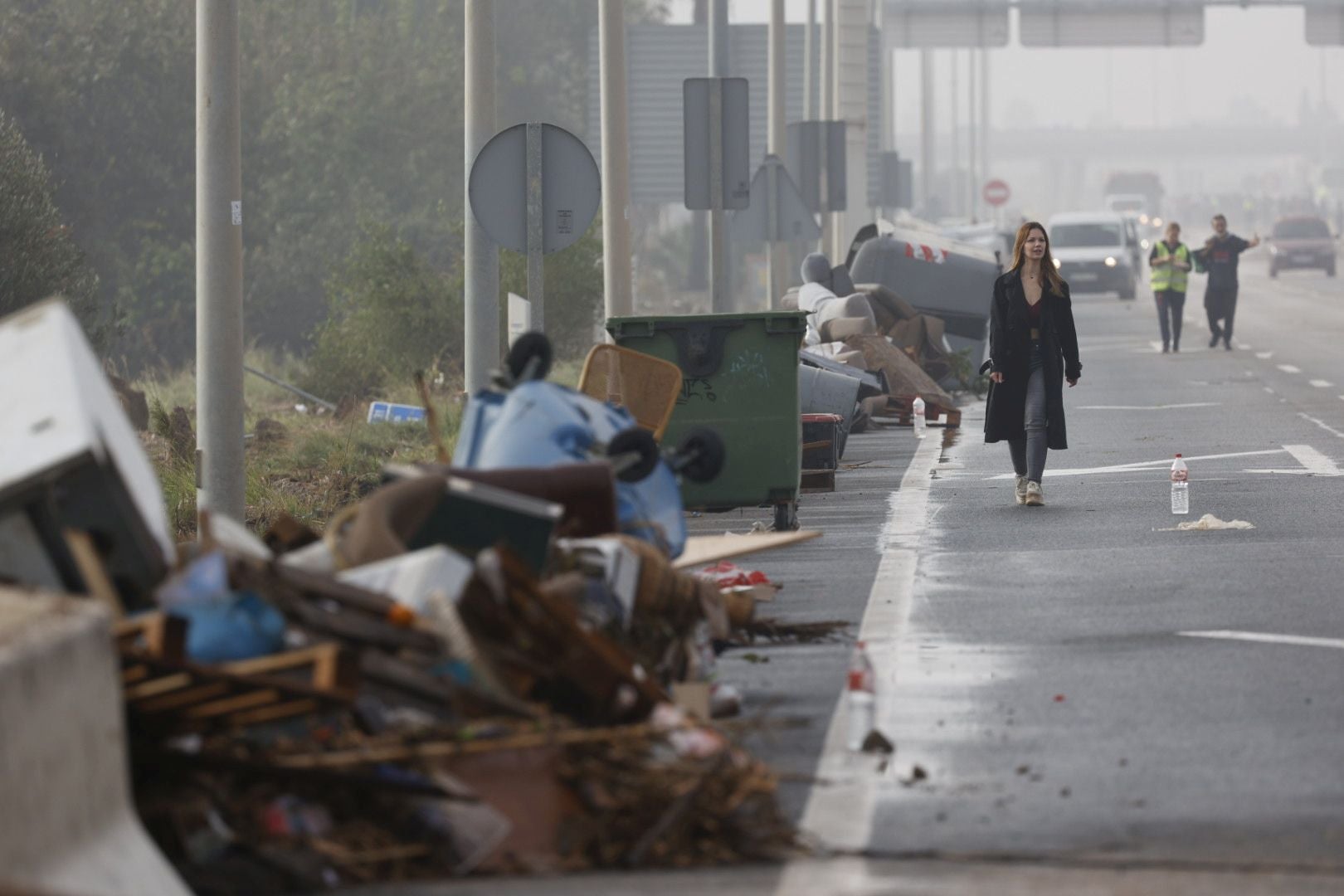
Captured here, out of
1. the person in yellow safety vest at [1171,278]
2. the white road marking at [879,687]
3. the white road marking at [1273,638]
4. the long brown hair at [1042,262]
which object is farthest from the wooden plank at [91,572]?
the person in yellow safety vest at [1171,278]

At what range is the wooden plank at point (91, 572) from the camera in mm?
6367

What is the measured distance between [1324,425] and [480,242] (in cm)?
785

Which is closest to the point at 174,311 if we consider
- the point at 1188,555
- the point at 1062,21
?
the point at 1188,555

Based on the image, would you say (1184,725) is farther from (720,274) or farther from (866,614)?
(720,274)

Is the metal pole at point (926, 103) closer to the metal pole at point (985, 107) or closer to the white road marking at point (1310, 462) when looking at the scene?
the metal pole at point (985, 107)

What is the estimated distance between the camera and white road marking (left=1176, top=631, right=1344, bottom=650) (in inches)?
368

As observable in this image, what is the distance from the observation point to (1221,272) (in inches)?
1307

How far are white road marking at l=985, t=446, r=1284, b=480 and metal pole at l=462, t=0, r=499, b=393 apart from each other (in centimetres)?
352

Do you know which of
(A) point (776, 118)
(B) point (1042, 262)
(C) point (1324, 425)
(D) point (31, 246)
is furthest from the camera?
(A) point (776, 118)

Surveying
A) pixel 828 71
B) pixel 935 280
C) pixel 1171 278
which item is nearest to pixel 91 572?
pixel 935 280

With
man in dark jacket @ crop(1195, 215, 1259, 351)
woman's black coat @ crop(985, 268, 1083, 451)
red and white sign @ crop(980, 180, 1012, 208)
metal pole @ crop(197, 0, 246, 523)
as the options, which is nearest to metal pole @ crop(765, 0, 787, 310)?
man in dark jacket @ crop(1195, 215, 1259, 351)

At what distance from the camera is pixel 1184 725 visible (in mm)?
7805

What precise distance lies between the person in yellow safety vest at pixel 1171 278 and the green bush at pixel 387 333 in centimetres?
1037

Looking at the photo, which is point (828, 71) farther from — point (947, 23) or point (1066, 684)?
point (1066, 684)
